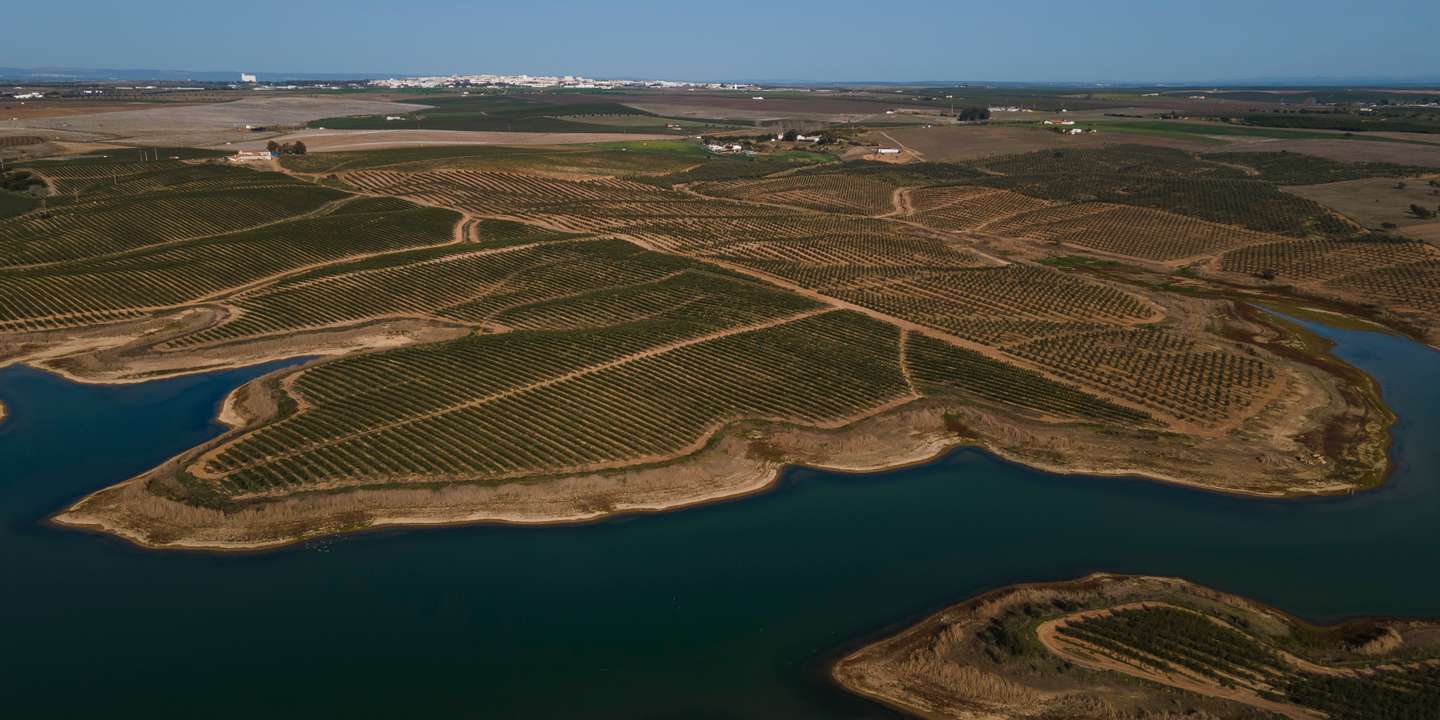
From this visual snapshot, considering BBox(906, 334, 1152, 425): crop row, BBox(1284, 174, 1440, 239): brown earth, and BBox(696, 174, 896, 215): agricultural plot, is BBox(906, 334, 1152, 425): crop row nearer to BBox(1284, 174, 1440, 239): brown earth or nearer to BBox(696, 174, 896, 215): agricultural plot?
BBox(696, 174, 896, 215): agricultural plot

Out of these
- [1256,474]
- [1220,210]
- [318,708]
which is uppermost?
[1220,210]

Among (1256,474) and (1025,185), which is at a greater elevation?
(1025,185)

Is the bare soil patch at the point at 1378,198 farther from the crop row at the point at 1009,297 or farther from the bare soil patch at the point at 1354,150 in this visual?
the crop row at the point at 1009,297

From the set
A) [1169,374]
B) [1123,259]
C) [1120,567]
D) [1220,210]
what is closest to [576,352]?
[1120,567]

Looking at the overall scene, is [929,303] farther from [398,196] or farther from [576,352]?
[398,196]

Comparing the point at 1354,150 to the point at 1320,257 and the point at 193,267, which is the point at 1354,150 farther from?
the point at 193,267

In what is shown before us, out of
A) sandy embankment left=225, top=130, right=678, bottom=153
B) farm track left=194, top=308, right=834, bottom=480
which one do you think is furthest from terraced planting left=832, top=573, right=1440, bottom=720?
sandy embankment left=225, top=130, right=678, bottom=153

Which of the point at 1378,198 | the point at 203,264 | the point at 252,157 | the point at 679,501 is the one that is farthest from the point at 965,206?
the point at 252,157

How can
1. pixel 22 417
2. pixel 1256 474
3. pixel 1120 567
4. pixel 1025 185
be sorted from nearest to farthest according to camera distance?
pixel 1120 567
pixel 1256 474
pixel 22 417
pixel 1025 185
